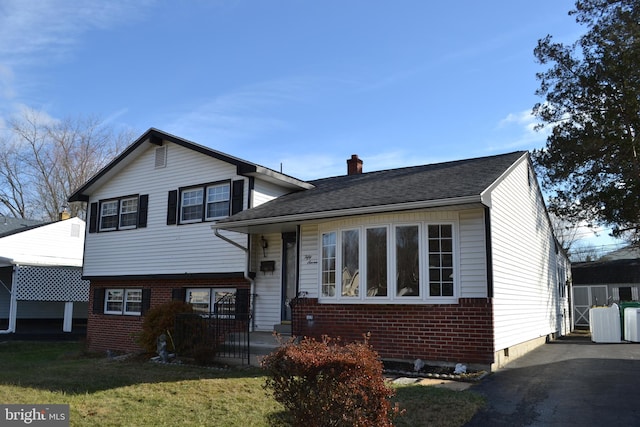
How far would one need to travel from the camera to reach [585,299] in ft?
96.2

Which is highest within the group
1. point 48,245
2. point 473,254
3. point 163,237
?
point 48,245

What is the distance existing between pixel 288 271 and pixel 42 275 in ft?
43.0

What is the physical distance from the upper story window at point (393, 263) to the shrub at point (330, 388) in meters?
5.90

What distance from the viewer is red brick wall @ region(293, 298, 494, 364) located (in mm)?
9648

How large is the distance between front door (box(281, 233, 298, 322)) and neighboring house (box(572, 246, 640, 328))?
67.3 feet

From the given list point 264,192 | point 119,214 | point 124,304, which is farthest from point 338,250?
point 119,214

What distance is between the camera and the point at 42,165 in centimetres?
3500

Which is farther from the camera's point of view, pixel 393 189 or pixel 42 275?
pixel 42 275

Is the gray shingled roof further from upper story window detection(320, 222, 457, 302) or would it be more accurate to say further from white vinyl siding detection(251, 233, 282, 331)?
white vinyl siding detection(251, 233, 282, 331)

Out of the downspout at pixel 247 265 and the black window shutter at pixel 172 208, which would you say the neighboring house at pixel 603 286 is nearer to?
the downspout at pixel 247 265

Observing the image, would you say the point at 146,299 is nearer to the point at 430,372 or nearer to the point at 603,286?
the point at 430,372

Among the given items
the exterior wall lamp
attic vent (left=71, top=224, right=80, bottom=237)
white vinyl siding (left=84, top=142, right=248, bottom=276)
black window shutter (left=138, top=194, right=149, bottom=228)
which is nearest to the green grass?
the exterior wall lamp

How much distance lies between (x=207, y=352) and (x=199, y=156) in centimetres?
644

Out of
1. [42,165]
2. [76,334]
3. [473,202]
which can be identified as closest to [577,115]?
[473,202]
